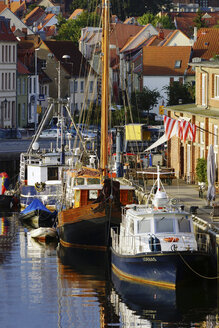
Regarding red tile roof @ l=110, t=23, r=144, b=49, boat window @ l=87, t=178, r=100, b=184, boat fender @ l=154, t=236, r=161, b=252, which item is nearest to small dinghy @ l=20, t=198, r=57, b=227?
boat window @ l=87, t=178, r=100, b=184

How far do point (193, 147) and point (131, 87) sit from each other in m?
76.3

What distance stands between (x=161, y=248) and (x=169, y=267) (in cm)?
106

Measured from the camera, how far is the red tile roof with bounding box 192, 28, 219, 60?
14262 centimetres

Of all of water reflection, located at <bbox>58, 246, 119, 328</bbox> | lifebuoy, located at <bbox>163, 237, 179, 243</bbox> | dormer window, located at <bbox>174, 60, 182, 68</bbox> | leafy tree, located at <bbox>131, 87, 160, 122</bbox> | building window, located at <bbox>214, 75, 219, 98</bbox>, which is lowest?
water reflection, located at <bbox>58, 246, 119, 328</bbox>

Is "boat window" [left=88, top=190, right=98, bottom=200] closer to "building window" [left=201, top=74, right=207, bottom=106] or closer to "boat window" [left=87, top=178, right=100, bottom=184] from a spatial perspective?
"boat window" [left=87, top=178, right=100, bottom=184]

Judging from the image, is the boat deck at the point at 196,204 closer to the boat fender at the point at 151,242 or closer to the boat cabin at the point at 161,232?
the boat cabin at the point at 161,232

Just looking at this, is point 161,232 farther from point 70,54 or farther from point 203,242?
point 70,54

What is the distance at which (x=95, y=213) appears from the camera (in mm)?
50312

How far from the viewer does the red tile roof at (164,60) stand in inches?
5512

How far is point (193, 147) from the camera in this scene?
66812 millimetres

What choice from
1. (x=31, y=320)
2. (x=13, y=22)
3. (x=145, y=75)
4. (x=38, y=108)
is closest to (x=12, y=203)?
(x=31, y=320)

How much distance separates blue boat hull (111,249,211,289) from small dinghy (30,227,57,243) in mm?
14155

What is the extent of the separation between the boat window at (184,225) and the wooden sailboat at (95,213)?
6.75 meters

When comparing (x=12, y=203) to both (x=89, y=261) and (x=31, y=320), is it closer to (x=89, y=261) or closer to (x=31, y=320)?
(x=89, y=261)
